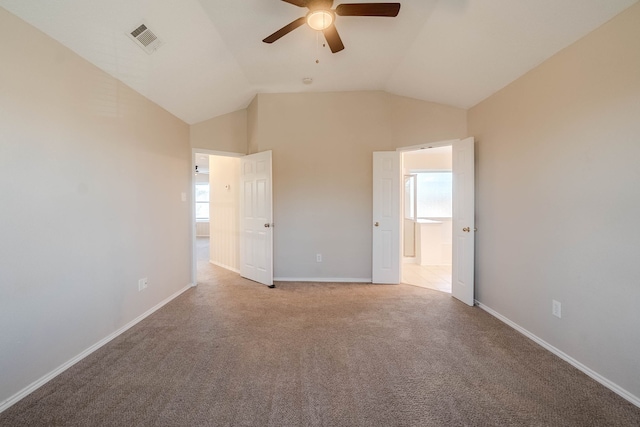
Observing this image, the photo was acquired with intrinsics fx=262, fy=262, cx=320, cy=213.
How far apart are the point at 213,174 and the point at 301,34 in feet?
11.7

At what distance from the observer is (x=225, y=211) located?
5.14 metres

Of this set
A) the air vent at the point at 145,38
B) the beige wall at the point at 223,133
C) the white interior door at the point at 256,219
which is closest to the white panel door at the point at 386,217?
the white interior door at the point at 256,219

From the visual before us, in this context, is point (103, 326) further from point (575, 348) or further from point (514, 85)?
point (514, 85)

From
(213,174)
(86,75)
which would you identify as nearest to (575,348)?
(86,75)

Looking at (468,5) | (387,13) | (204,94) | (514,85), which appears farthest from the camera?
(204,94)

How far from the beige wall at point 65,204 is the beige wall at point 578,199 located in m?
3.93

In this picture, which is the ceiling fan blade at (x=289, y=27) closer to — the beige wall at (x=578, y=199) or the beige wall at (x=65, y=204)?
the beige wall at (x=65, y=204)

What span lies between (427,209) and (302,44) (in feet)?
14.9

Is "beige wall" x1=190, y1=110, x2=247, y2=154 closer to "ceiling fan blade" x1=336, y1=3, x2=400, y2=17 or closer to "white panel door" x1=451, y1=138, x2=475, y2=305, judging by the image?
"ceiling fan blade" x1=336, y1=3, x2=400, y2=17

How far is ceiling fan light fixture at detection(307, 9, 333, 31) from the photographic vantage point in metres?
1.98

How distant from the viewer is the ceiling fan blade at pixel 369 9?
1862 millimetres

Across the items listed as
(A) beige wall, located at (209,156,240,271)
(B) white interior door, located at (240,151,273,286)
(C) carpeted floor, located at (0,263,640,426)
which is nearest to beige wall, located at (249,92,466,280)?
(B) white interior door, located at (240,151,273,286)

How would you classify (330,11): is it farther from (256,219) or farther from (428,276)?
(428,276)

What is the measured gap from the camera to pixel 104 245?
241 cm
